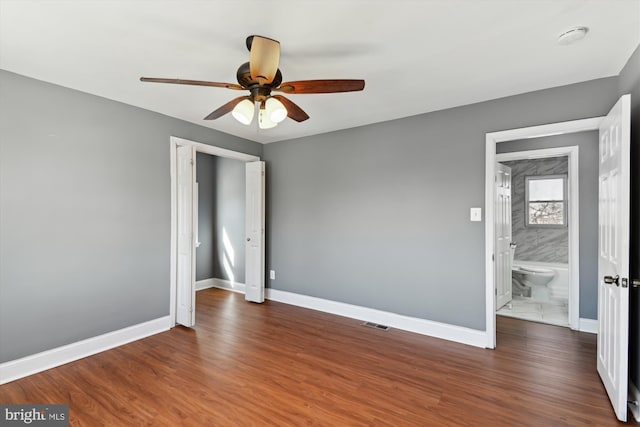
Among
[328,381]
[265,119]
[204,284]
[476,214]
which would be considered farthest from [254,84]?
[204,284]

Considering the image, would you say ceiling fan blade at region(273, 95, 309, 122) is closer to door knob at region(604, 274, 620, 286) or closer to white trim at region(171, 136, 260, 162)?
white trim at region(171, 136, 260, 162)

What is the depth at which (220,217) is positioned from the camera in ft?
18.1

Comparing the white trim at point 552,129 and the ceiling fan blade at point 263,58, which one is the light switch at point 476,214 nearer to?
the white trim at point 552,129

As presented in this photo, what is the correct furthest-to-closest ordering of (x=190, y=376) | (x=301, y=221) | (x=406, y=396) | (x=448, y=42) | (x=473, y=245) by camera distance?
(x=301, y=221)
(x=473, y=245)
(x=190, y=376)
(x=406, y=396)
(x=448, y=42)

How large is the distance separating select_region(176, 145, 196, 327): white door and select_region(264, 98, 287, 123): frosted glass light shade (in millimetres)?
1962

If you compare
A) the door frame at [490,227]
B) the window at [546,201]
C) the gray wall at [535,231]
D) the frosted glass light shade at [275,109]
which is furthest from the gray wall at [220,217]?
the window at [546,201]

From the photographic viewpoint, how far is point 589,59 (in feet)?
7.31

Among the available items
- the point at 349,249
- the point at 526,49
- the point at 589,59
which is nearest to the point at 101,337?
the point at 349,249

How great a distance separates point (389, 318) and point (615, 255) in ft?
7.31

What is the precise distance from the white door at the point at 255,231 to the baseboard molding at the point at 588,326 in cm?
408

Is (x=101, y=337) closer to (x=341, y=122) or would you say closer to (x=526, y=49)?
(x=341, y=122)

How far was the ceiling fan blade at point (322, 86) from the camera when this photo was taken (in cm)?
182

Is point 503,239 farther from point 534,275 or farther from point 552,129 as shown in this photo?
point 552,129

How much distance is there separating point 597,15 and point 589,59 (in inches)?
24.3
